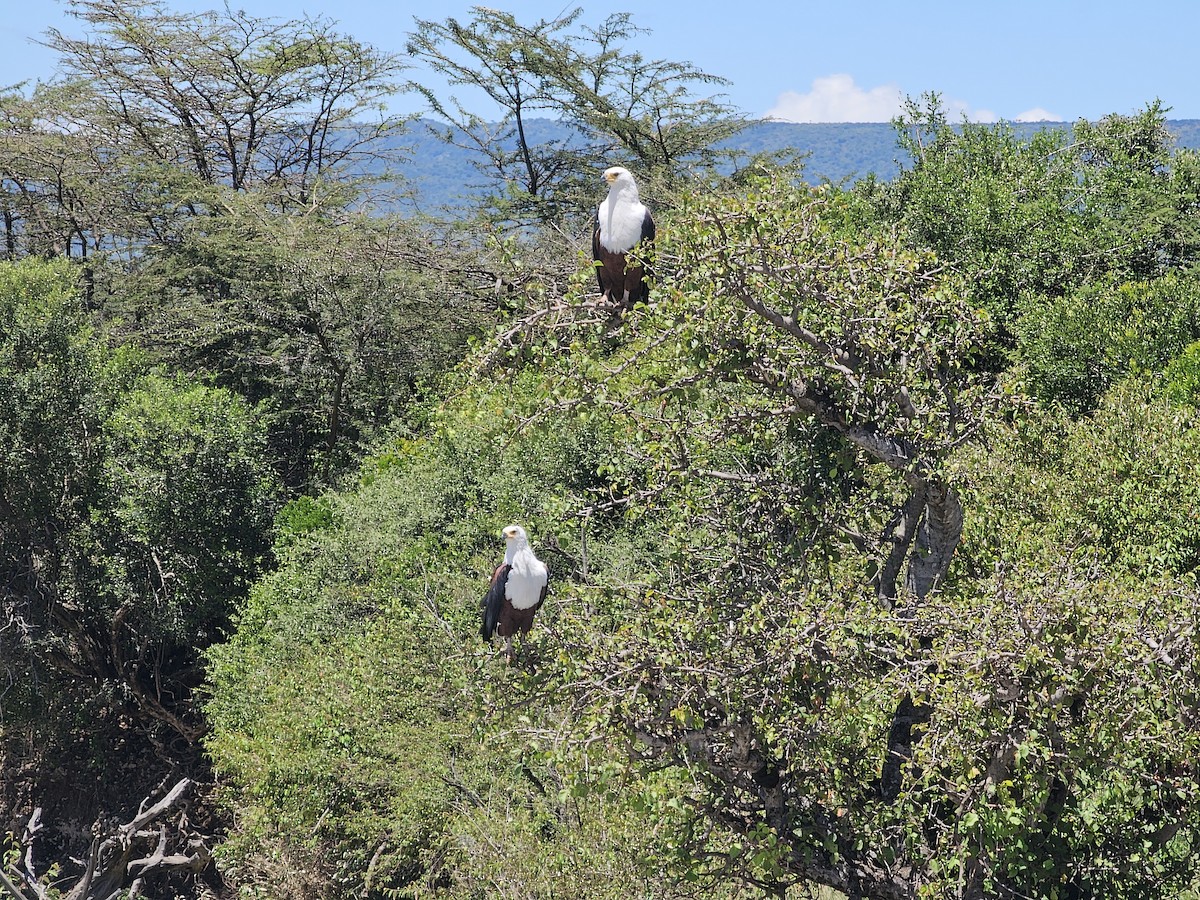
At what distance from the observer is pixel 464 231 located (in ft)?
82.5

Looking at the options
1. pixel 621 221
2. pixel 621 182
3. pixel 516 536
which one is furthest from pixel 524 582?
pixel 621 182

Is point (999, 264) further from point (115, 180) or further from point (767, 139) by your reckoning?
point (767, 139)

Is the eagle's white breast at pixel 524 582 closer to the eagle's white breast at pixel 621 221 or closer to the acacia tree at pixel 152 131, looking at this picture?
the eagle's white breast at pixel 621 221

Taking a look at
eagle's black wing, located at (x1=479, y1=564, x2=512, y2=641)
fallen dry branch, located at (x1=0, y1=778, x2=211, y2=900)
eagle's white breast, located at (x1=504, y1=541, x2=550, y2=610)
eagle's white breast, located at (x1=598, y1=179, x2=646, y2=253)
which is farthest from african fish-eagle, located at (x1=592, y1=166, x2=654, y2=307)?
fallen dry branch, located at (x1=0, y1=778, x2=211, y2=900)

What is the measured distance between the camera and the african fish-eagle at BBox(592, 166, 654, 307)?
27.0 ft

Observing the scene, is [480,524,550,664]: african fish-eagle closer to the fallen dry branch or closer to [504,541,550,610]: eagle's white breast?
[504,541,550,610]: eagle's white breast

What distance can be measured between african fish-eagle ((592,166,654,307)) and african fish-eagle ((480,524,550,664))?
2.00 meters

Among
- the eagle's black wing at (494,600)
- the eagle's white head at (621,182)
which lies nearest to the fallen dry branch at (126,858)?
the eagle's black wing at (494,600)

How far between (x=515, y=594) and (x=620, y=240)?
9.05 ft

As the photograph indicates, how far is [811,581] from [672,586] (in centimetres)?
107

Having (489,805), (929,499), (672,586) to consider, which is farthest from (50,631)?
(929,499)

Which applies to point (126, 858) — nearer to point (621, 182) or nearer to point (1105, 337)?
point (621, 182)

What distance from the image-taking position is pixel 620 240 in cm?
823

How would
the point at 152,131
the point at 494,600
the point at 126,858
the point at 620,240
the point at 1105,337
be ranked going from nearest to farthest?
the point at 620,240, the point at 494,600, the point at 126,858, the point at 1105,337, the point at 152,131
